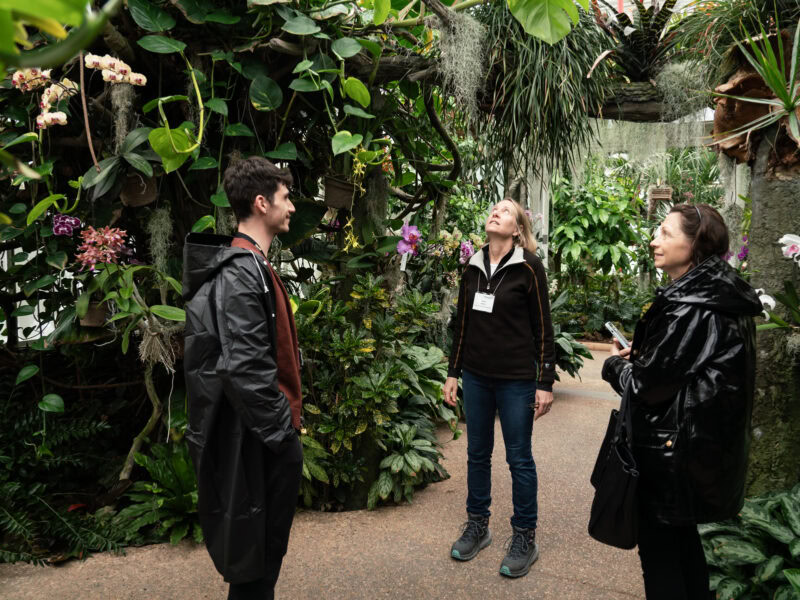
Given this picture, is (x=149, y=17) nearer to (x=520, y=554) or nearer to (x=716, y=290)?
(x=716, y=290)

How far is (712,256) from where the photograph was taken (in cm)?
171

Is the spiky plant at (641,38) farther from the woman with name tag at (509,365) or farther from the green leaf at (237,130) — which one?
the green leaf at (237,130)

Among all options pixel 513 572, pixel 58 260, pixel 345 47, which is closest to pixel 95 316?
pixel 58 260

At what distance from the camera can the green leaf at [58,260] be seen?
2.53 meters

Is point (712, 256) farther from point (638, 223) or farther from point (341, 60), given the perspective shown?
point (638, 223)

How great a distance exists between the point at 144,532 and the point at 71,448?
2.12 feet

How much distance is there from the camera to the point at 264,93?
251cm

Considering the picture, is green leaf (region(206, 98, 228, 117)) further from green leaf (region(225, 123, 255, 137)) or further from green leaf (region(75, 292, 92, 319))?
green leaf (region(75, 292, 92, 319))

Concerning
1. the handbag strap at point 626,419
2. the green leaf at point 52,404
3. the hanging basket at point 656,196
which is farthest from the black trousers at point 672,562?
the hanging basket at point 656,196

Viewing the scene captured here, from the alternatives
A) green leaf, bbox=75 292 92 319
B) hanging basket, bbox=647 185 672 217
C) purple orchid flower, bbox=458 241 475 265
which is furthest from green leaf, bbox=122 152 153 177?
hanging basket, bbox=647 185 672 217

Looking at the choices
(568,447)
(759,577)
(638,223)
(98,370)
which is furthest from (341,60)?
(638,223)

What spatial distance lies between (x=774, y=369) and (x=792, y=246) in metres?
0.53

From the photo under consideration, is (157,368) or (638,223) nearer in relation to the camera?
(157,368)

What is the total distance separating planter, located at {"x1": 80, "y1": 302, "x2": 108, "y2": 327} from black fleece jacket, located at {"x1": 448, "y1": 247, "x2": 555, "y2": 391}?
163 centimetres
